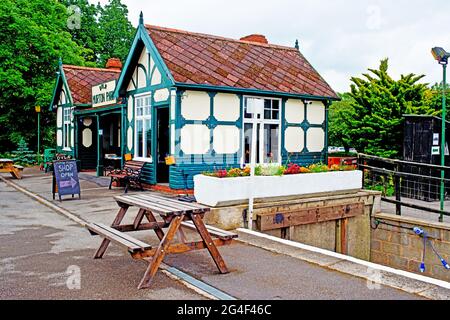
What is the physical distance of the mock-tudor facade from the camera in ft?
41.4

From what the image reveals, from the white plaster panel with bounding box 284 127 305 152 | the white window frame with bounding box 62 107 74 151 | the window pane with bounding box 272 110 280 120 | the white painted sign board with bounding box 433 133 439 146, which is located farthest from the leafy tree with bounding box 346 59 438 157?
the white window frame with bounding box 62 107 74 151

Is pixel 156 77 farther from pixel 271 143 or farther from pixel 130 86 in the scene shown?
pixel 271 143

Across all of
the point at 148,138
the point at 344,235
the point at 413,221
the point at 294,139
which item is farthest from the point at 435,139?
the point at 148,138

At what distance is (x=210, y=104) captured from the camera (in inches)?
508

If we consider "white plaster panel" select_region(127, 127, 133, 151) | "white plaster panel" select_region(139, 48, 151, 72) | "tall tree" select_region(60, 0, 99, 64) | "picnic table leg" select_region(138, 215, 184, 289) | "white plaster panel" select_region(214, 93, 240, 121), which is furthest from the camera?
"tall tree" select_region(60, 0, 99, 64)

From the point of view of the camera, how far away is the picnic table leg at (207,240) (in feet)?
17.0

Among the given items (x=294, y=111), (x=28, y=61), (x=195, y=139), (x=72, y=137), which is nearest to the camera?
(x=195, y=139)

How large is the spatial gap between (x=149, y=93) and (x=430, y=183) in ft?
28.7

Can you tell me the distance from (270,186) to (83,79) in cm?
1557

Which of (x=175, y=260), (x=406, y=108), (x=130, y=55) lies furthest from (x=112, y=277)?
(x=406, y=108)

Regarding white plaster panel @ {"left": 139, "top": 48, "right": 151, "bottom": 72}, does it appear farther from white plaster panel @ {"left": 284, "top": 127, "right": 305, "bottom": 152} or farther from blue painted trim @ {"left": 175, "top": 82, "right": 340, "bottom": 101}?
white plaster panel @ {"left": 284, "top": 127, "right": 305, "bottom": 152}

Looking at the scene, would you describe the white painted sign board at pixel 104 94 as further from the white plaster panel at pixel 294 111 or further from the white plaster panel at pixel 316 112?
the white plaster panel at pixel 316 112

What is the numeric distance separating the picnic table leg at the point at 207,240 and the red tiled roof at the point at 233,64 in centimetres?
745

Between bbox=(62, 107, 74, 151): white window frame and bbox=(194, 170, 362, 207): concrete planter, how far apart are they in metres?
14.8
